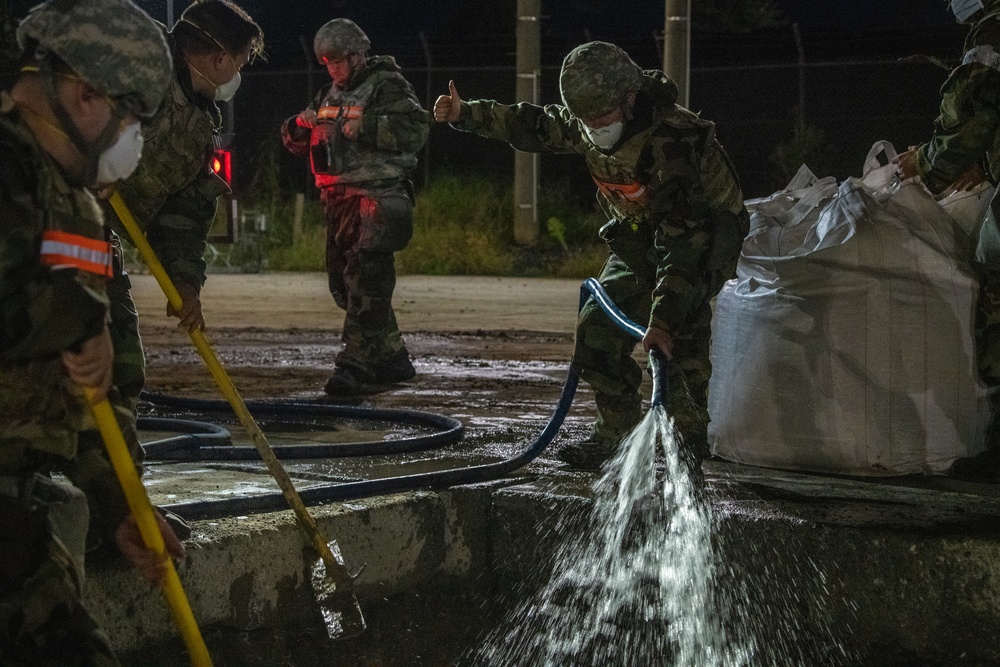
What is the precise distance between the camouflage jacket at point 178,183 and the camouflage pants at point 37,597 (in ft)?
5.24

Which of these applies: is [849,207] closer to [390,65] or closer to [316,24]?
[390,65]

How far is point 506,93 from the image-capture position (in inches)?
922

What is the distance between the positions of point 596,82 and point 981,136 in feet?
4.52

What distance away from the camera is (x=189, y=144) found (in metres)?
3.96

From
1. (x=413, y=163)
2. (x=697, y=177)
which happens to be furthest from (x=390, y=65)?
(x=697, y=177)

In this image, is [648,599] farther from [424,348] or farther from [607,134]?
[424,348]

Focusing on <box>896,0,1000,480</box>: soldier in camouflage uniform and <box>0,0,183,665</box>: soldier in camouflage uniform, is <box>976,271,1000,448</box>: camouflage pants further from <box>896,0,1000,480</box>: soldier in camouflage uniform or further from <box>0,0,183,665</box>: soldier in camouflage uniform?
<box>0,0,183,665</box>: soldier in camouflage uniform

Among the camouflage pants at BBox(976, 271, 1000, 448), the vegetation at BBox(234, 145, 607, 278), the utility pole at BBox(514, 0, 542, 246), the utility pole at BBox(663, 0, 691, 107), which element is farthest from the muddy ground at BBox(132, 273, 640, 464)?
the utility pole at BBox(514, 0, 542, 246)

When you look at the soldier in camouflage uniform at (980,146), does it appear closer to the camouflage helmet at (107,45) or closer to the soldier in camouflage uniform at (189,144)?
A: the soldier in camouflage uniform at (189,144)

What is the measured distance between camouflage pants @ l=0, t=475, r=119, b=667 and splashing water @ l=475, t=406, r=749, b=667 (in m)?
1.50

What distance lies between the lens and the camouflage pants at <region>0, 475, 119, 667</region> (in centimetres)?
234

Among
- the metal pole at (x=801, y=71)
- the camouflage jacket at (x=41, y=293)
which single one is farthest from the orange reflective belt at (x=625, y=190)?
the metal pole at (x=801, y=71)

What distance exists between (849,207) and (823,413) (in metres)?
0.75

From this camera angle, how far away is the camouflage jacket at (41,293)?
2291 millimetres
